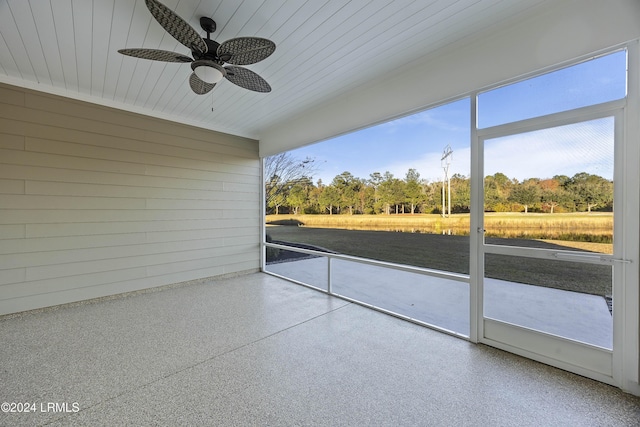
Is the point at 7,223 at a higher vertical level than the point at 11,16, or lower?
lower

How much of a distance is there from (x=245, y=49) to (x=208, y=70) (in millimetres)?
479

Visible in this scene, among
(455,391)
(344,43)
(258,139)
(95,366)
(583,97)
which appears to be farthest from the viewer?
(258,139)

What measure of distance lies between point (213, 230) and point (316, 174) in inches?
89.6

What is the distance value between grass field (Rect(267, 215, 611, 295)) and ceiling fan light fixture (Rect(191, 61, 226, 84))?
2931mm

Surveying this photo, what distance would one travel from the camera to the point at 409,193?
144 inches

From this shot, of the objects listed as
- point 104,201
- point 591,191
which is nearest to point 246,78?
point 104,201

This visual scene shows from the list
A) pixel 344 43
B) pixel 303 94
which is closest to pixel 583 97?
pixel 344 43

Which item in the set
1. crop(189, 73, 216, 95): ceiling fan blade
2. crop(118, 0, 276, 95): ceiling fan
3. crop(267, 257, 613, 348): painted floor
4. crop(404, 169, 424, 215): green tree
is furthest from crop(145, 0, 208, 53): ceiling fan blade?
crop(267, 257, 613, 348): painted floor

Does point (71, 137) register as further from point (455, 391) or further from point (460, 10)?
point (455, 391)

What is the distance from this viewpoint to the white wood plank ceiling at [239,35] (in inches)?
79.7

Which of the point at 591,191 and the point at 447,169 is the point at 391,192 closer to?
the point at 447,169

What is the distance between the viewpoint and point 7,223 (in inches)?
123

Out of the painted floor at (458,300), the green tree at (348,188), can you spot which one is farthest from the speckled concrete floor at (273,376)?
the green tree at (348,188)

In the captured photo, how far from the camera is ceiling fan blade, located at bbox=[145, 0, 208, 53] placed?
156 cm
